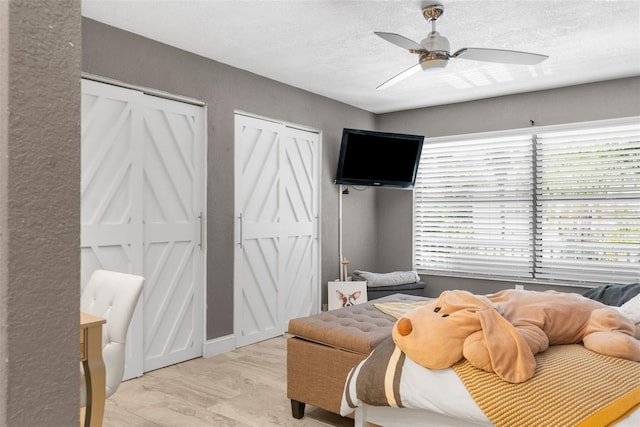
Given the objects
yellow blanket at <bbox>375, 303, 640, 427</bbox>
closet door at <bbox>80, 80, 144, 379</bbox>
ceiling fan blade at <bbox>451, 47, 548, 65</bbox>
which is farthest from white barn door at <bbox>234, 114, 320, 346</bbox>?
yellow blanket at <bbox>375, 303, 640, 427</bbox>

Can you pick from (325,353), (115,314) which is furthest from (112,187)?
(325,353)

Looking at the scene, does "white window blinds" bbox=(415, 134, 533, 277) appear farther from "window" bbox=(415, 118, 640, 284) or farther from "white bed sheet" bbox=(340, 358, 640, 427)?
"white bed sheet" bbox=(340, 358, 640, 427)

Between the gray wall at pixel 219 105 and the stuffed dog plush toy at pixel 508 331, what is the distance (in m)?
2.24

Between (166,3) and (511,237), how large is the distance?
4.17 m

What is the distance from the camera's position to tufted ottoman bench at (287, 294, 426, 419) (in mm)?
2584

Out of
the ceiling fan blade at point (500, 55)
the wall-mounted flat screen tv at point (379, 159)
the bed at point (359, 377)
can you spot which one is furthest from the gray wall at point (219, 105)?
the ceiling fan blade at point (500, 55)

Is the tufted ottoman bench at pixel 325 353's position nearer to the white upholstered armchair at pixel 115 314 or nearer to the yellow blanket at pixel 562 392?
the yellow blanket at pixel 562 392

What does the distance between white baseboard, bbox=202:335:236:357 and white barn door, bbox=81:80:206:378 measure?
3.0 inches

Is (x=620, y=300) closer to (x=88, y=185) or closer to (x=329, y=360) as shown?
(x=329, y=360)

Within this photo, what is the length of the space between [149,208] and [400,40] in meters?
2.23

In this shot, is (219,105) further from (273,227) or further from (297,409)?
(297,409)

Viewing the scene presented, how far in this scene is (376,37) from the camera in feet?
11.6

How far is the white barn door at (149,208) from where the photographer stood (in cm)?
327

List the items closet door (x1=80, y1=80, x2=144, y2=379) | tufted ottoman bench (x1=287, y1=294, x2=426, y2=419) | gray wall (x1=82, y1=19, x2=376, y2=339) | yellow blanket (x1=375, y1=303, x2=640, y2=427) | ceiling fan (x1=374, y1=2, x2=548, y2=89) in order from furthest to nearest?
gray wall (x1=82, y1=19, x2=376, y2=339) < closet door (x1=80, y1=80, x2=144, y2=379) < ceiling fan (x1=374, y1=2, x2=548, y2=89) < tufted ottoman bench (x1=287, y1=294, x2=426, y2=419) < yellow blanket (x1=375, y1=303, x2=640, y2=427)
